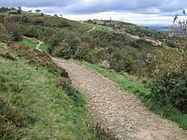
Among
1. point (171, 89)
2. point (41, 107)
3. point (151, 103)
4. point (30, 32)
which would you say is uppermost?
point (41, 107)

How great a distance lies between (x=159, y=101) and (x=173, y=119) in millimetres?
1413

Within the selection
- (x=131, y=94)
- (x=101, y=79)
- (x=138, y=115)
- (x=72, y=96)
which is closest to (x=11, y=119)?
(x=72, y=96)

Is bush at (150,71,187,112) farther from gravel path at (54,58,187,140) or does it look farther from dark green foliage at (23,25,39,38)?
dark green foliage at (23,25,39,38)

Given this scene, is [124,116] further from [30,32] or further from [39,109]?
[30,32]

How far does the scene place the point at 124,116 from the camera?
42.0 feet

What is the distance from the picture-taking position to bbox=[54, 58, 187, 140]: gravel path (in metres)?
11.2

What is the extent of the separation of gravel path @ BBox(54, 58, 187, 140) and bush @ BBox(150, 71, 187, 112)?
81 centimetres

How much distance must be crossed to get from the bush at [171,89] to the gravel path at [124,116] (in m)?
0.81

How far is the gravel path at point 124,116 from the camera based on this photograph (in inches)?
442

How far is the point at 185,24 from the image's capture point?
1102cm

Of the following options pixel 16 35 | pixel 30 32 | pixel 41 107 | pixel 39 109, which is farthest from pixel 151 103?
pixel 30 32

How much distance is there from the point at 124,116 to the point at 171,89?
253 cm

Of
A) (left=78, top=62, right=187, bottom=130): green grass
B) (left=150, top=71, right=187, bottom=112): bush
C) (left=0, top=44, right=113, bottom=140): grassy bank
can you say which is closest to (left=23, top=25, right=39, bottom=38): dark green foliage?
(left=78, top=62, right=187, bottom=130): green grass

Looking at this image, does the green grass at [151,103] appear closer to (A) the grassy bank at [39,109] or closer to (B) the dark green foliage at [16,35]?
(A) the grassy bank at [39,109]
